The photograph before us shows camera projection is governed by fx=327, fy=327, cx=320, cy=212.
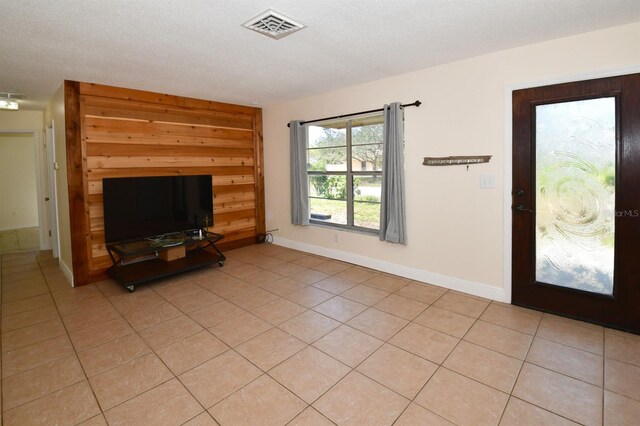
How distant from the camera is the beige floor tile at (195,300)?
10.7ft

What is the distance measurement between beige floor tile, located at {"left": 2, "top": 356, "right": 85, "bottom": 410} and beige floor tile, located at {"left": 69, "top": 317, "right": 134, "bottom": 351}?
0.75ft

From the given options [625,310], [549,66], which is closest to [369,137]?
[549,66]

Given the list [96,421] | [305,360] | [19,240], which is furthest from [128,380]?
[19,240]

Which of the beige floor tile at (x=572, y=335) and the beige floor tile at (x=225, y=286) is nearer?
the beige floor tile at (x=572, y=335)

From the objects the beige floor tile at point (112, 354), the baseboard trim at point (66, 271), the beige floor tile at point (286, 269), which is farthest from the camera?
the beige floor tile at point (286, 269)

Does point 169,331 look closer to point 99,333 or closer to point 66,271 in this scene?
point 99,333

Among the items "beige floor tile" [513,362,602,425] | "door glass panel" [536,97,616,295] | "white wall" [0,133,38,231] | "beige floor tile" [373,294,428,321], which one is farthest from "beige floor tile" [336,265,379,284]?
"white wall" [0,133,38,231]

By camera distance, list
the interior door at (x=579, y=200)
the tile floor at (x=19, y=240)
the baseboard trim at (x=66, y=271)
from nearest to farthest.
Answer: the interior door at (x=579, y=200) < the baseboard trim at (x=66, y=271) < the tile floor at (x=19, y=240)

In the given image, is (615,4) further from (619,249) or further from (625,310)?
(625,310)

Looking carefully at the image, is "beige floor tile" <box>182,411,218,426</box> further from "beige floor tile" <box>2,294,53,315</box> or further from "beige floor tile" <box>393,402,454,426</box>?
"beige floor tile" <box>2,294,53,315</box>

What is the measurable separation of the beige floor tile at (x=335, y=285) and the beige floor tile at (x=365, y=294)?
85 millimetres

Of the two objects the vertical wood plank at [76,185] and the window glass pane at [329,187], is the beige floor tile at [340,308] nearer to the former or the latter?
the window glass pane at [329,187]

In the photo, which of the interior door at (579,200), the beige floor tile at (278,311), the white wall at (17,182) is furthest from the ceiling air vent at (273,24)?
the white wall at (17,182)

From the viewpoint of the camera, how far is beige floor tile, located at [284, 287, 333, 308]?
3336mm
